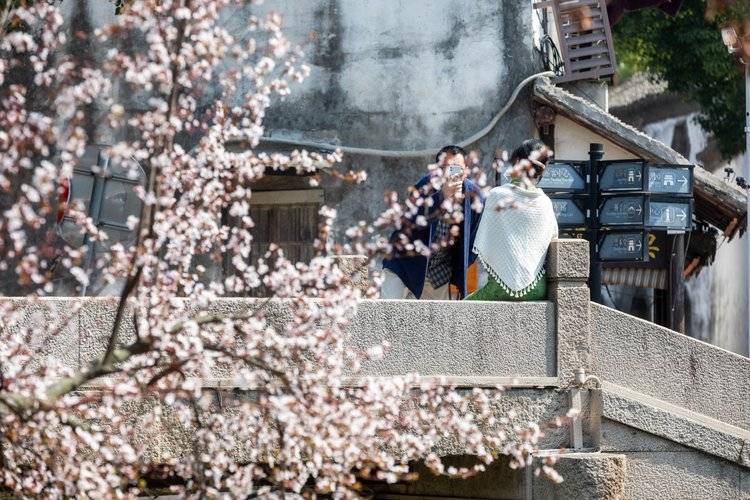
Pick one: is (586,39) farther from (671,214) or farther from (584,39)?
(671,214)

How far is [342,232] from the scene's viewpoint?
1450 cm

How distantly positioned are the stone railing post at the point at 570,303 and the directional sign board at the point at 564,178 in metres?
3.49

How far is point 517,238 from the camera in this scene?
959 cm

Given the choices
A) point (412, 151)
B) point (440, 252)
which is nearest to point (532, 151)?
point (440, 252)

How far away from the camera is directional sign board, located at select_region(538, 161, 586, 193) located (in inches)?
511

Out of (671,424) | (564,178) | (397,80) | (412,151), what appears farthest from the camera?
(397,80)

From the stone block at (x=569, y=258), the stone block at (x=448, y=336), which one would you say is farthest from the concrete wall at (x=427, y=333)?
the stone block at (x=569, y=258)

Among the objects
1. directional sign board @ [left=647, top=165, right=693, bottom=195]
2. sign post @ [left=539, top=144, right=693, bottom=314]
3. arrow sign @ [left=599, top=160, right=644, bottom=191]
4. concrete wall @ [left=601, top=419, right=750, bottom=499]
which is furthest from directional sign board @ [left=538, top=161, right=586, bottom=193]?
A: concrete wall @ [left=601, top=419, right=750, bottom=499]

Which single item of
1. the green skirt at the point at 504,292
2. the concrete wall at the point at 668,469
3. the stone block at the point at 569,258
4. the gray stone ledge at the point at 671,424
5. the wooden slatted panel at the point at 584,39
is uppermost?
the wooden slatted panel at the point at 584,39

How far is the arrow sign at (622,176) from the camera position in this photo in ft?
43.0

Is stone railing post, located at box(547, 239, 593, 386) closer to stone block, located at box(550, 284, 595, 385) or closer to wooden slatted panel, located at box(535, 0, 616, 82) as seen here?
stone block, located at box(550, 284, 595, 385)

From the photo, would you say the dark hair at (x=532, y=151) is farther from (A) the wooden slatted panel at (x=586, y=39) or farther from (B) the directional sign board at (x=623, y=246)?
(A) the wooden slatted panel at (x=586, y=39)

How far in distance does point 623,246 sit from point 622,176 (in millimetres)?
620

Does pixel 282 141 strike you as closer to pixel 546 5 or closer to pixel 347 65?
pixel 347 65
